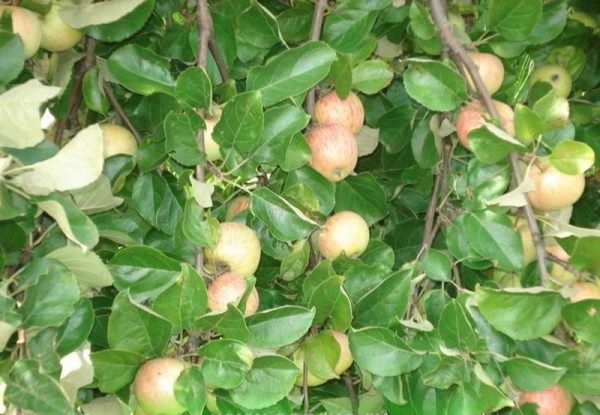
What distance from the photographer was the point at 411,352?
94cm

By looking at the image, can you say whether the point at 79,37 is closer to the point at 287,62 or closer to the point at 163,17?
the point at 163,17

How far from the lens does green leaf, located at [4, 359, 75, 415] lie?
0.77 meters

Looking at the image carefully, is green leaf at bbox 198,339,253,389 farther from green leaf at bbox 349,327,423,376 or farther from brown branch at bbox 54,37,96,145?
brown branch at bbox 54,37,96,145

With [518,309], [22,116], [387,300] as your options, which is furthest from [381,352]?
[22,116]

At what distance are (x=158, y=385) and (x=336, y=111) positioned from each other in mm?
442

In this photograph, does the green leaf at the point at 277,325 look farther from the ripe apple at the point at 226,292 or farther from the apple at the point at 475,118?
the apple at the point at 475,118

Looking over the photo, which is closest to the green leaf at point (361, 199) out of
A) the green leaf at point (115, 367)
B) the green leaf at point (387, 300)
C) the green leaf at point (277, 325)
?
the green leaf at point (387, 300)

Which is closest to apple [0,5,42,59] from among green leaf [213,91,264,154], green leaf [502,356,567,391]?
green leaf [213,91,264,154]

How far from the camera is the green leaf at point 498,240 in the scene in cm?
94

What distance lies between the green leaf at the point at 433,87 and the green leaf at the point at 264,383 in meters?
0.38

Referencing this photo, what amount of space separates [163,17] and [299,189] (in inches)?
16.2

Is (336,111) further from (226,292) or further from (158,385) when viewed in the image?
(158,385)

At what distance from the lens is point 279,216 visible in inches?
37.5

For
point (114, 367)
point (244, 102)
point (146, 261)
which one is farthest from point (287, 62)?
point (114, 367)
